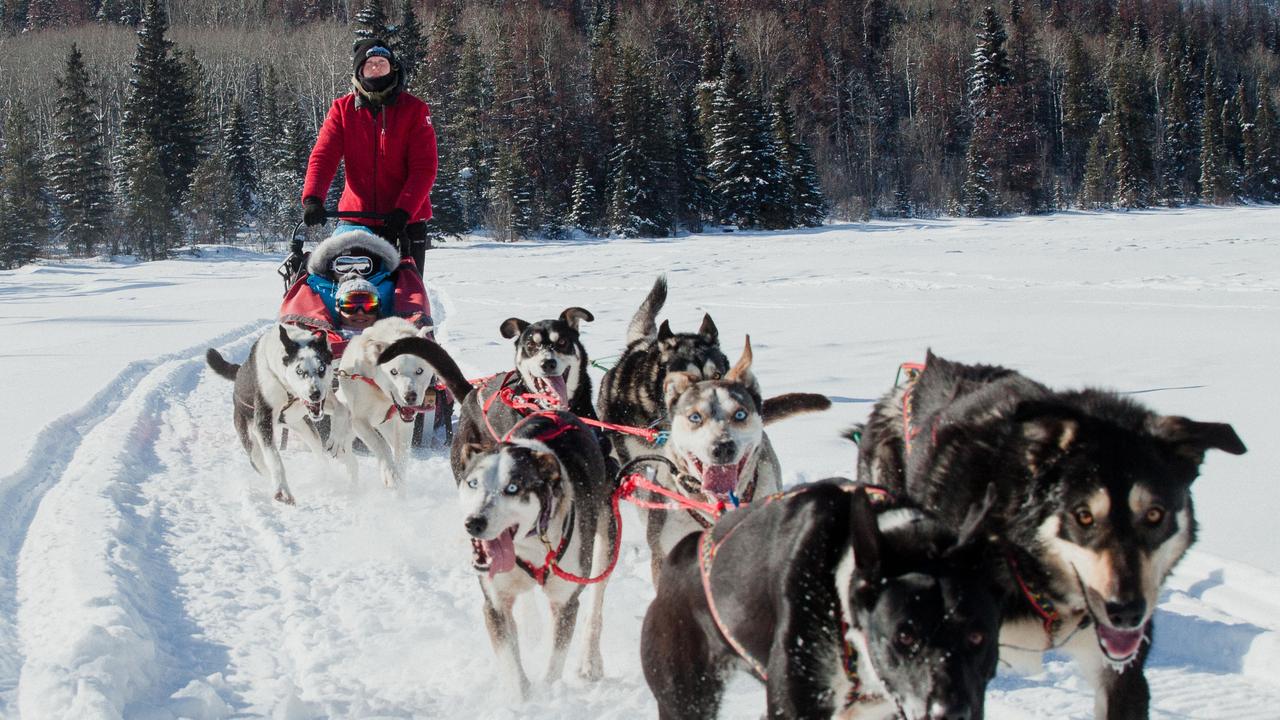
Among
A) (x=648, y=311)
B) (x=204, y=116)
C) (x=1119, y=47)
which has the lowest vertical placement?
(x=648, y=311)

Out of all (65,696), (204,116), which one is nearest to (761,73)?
(204,116)

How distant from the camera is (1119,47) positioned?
60.8 meters

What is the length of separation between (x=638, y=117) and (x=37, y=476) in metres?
34.7

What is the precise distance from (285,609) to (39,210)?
3491 centimetres

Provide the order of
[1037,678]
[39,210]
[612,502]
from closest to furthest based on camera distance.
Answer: [1037,678], [612,502], [39,210]

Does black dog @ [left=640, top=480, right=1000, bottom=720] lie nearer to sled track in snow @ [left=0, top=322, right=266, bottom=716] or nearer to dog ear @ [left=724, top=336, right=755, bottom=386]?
dog ear @ [left=724, top=336, right=755, bottom=386]

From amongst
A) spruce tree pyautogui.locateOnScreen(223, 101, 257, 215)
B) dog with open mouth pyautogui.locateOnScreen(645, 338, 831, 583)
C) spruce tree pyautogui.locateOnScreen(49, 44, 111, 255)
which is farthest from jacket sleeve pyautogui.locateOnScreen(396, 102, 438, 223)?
spruce tree pyautogui.locateOnScreen(223, 101, 257, 215)

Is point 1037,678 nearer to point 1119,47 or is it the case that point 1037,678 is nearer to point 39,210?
point 39,210

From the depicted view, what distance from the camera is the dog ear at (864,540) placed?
158 cm

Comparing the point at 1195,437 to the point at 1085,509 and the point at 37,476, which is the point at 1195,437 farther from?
the point at 37,476

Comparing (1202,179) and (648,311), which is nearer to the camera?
(648,311)

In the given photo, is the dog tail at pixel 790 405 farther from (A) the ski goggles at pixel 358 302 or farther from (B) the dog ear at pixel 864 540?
(A) the ski goggles at pixel 358 302

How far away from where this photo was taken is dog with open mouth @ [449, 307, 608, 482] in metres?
4.29

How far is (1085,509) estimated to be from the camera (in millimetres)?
1890
